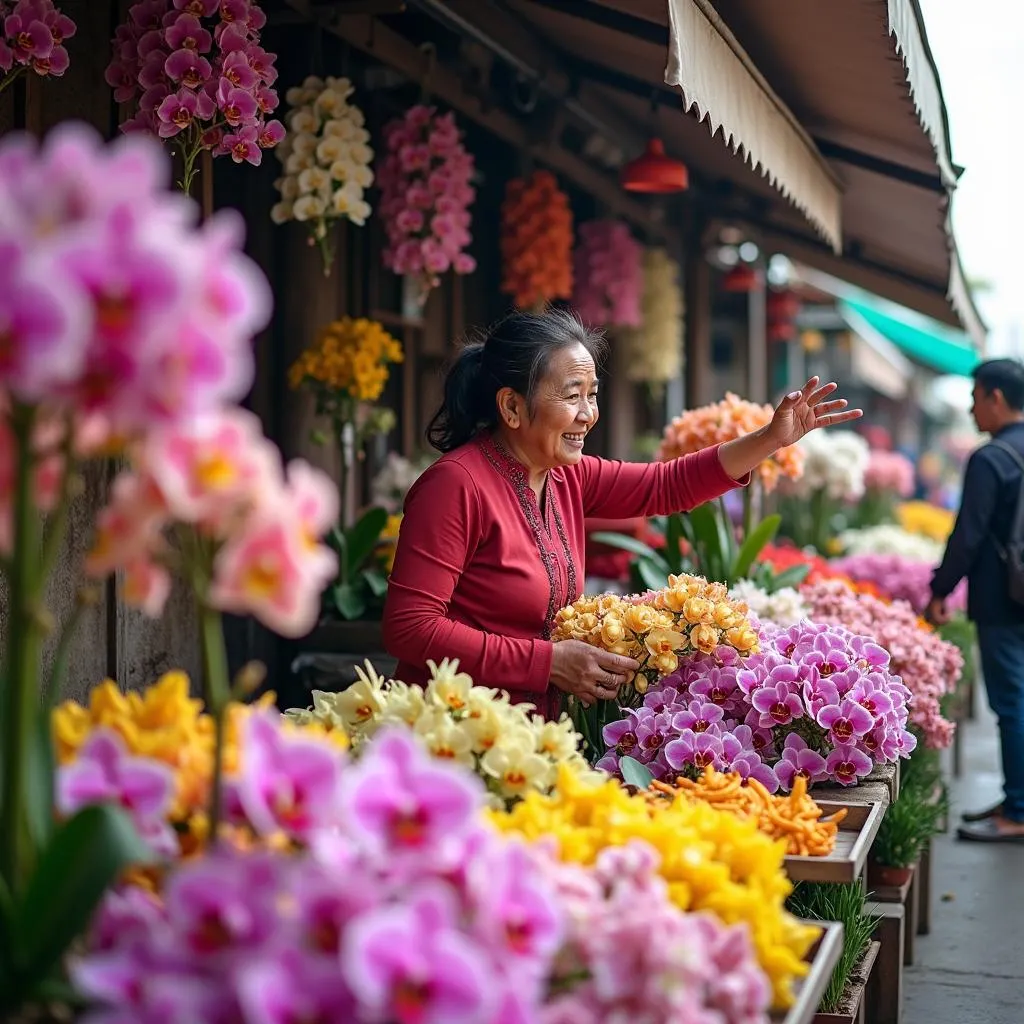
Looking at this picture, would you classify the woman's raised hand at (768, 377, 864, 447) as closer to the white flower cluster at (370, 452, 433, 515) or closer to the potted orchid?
the potted orchid

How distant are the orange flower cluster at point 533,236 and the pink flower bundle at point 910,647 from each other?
223cm

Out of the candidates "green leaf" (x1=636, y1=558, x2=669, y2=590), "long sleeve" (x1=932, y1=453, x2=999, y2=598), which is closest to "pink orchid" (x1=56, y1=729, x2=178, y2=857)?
"green leaf" (x1=636, y1=558, x2=669, y2=590)

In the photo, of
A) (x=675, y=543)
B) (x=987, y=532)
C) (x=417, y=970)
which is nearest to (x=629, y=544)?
(x=675, y=543)

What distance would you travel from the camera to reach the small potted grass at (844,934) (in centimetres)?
275

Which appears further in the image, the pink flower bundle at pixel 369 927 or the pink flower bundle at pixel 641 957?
the pink flower bundle at pixel 641 957

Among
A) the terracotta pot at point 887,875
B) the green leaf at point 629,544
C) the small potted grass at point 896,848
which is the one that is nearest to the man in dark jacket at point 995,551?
the green leaf at point 629,544

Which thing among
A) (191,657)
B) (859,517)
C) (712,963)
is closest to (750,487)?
(191,657)

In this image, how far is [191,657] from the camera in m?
3.98

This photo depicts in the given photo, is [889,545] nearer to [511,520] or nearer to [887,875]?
[887,875]

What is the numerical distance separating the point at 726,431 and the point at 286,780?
334cm

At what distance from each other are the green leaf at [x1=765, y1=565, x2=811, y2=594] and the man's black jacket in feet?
2.95

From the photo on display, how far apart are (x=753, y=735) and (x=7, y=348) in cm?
195

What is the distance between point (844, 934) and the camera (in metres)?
2.93

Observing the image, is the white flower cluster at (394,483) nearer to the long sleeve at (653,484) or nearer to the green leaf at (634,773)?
the long sleeve at (653,484)
